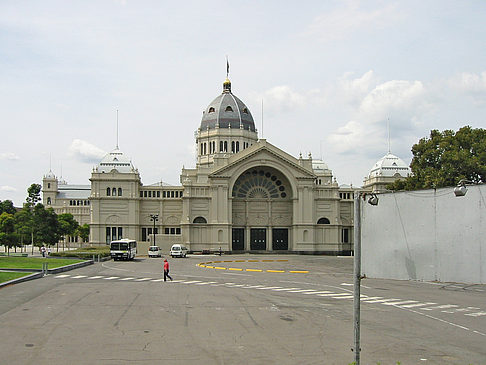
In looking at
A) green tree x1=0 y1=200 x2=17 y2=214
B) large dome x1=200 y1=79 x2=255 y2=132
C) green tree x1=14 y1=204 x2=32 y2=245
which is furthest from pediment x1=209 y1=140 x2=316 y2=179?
green tree x1=0 y1=200 x2=17 y2=214

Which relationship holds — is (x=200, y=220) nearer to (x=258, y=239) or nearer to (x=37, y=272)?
(x=258, y=239)

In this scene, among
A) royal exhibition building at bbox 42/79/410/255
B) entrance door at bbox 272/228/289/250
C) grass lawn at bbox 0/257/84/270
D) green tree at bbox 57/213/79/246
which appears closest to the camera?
grass lawn at bbox 0/257/84/270

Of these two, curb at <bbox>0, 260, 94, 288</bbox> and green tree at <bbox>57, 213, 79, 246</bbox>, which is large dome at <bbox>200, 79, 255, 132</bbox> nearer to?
green tree at <bbox>57, 213, 79, 246</bbox>

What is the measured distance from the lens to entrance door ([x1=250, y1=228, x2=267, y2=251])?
9081cm

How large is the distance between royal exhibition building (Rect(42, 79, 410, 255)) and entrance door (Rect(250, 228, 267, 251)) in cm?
17

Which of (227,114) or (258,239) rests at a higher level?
(227,114)

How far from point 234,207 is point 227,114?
22.1 meters

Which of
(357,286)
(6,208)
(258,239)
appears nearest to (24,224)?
(258,239)

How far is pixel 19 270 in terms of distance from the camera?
39.5 metres

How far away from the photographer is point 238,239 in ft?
297

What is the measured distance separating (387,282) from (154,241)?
5133 centimetres

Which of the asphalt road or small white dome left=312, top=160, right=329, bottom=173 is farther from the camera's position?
small white dome left=312, top=160, right=329, bottom=173

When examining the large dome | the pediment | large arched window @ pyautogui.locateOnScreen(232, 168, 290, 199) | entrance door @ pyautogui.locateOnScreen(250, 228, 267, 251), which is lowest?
entrance door @ pyautogui.locateOnScreen(250, 228, 267, 251)

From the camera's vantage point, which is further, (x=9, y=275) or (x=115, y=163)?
(x=115, y=163)
